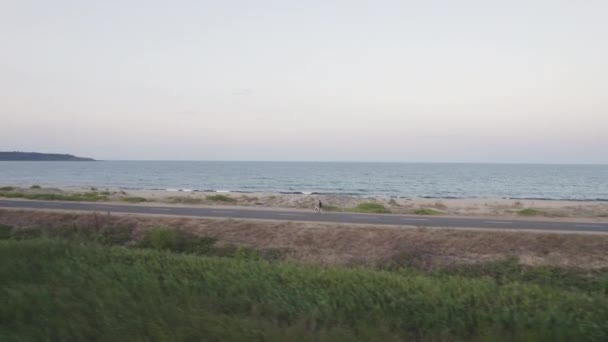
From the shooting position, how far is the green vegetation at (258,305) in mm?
5770

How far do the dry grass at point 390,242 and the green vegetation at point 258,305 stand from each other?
776 centimetres

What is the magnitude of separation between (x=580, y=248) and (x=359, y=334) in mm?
14713

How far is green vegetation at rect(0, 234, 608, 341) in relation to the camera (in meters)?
5.77

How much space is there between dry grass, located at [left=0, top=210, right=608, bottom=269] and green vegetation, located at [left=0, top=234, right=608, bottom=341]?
25.4ft

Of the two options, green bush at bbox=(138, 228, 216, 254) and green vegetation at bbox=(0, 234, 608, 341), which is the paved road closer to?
green bush at bbox=(138, 228, 216, 254)

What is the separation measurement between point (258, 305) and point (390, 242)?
Result: 12.4 metres

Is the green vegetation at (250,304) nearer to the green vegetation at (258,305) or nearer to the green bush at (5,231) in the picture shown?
the green vegetation at (258,305)

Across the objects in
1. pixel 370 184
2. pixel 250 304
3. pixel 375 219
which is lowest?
pixel 370 184

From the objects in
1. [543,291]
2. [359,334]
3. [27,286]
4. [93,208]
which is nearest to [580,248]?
[543,291]

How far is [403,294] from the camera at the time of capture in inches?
331

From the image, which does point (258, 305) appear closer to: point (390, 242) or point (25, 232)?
point (390, 242)

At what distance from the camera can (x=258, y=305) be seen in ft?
23.3

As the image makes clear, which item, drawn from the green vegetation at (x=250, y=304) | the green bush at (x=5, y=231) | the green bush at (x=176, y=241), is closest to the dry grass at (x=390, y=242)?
the green bush at (x=176, y=241)

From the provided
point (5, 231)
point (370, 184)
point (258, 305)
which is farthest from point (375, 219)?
point (370, 184)
